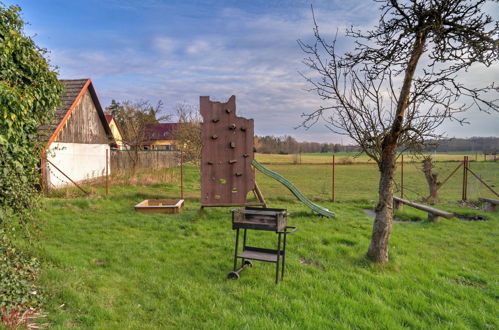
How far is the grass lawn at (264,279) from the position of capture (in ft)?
12.1

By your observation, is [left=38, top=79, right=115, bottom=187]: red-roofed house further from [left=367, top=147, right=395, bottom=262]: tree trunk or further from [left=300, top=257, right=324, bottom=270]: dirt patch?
[left=367, top=147, right=395, bottom=262]: tree trunk

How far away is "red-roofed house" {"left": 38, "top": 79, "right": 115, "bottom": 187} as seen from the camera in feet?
47.2

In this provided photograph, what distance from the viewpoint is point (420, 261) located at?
566 cm

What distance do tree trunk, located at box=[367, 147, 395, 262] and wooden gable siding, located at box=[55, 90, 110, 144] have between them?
14.8m

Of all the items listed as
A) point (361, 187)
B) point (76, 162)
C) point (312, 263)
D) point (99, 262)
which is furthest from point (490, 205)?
point (76, 162)

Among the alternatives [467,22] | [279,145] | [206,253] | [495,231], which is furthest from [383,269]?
[279,145]

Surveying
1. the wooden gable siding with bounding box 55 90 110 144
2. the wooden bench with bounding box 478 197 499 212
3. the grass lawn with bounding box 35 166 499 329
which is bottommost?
the grass lawn with bounding box 35 166 499 329

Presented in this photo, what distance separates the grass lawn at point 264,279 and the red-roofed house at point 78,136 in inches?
289

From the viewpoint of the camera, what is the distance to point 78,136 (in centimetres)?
1675

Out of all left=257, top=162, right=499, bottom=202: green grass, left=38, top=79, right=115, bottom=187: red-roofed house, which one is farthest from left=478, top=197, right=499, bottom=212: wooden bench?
left=38, top=79, right=115, bottom=187: red-roofed house

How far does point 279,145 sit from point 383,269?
4882 centimetres

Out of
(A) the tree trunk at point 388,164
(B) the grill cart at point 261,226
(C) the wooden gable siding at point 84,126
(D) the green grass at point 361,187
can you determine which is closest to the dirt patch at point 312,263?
(B) the grill cart at point 261,226

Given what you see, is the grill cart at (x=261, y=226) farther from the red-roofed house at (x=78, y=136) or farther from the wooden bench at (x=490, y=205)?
the red-roofed house at (x=78, y=136)

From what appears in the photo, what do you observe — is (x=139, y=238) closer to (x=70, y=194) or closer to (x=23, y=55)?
(x=23, y=55)
